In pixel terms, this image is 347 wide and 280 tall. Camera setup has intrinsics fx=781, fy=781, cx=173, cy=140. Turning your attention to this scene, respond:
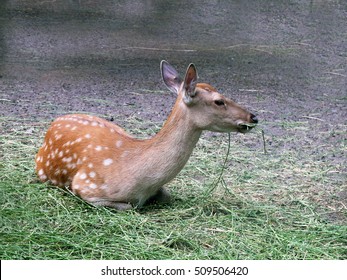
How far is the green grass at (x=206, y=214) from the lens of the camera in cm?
→ 473

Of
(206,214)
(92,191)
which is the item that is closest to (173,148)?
(206,214)

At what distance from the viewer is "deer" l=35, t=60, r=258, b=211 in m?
5.29

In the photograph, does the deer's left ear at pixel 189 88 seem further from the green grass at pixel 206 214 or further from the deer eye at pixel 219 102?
the green grass at pixel 206 214

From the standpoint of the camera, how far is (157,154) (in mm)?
5316

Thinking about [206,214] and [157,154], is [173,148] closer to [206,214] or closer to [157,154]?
[157,154]

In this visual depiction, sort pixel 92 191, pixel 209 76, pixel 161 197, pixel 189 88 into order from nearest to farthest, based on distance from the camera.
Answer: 1. pixel 189 88
2. pixel 92 191
3. pixel 161 197
4. pixel 209 76

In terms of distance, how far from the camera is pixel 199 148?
22.4 ft

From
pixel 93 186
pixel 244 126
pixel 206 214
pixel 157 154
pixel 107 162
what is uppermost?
pixel 244 126

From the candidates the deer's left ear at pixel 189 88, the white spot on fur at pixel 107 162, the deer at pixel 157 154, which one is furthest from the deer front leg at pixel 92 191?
the deer's left ear at pixel 189 88

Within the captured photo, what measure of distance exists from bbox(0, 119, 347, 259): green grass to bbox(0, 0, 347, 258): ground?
2 cm

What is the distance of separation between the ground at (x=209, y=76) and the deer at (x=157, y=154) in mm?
339

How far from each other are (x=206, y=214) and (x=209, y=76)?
4025 millimetres

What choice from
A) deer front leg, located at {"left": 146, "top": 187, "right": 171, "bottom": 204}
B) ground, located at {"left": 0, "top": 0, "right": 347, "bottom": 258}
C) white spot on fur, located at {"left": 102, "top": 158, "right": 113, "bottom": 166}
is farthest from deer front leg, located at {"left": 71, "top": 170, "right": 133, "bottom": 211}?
ground, located at {"left": 0, "top": 0, "right": 347, "bottom": 258}

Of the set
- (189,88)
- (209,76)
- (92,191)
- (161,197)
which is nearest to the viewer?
(189,88)
